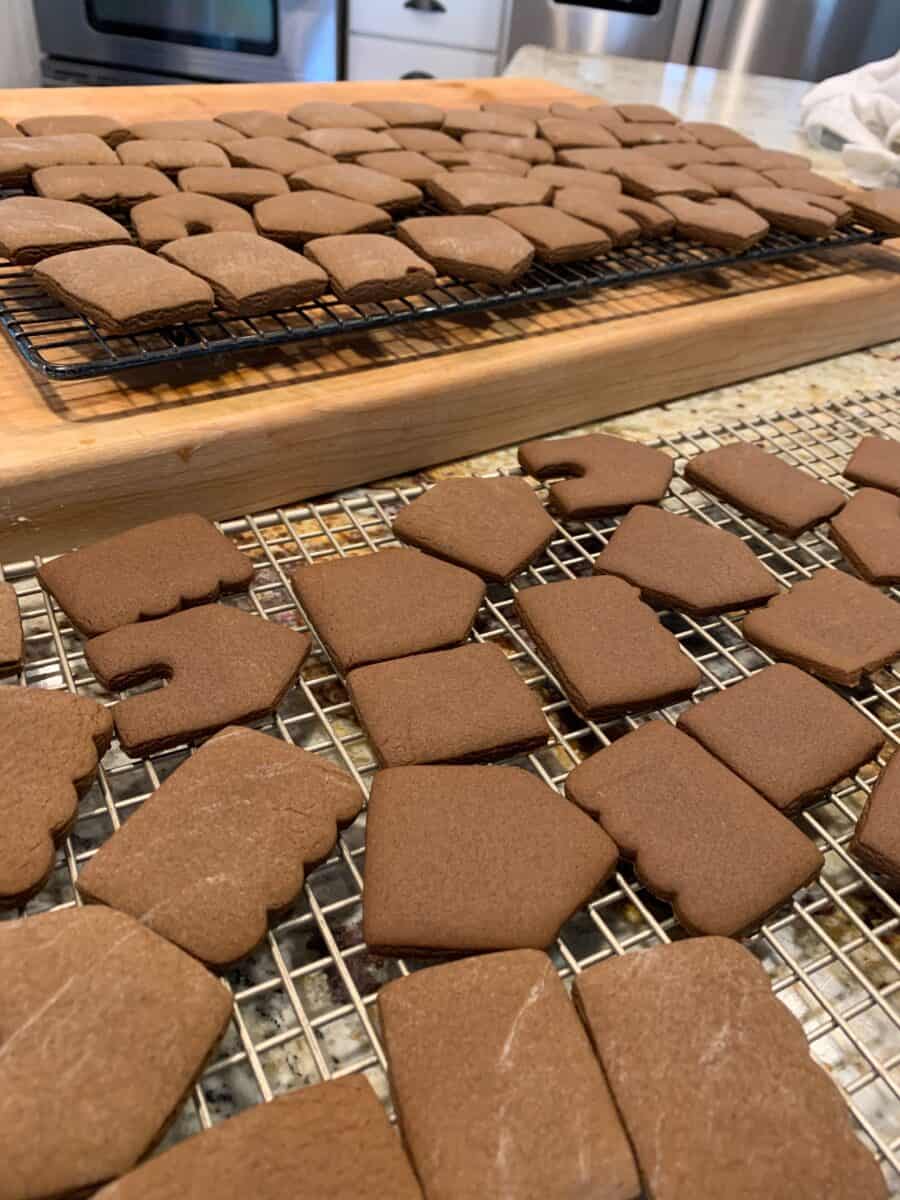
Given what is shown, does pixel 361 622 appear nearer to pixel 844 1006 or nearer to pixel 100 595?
pixel 100 595

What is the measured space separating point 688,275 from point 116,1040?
132 cm

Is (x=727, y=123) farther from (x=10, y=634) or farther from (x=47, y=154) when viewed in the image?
(x=10, y=634)

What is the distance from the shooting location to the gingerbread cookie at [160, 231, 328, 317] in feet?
3.49

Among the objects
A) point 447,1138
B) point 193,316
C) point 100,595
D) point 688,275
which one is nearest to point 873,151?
point 688,275

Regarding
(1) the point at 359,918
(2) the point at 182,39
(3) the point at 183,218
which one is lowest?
(1) the point at 359,918

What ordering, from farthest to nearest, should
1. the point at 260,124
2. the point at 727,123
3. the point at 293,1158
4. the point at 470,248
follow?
the point at 727,123, the point at 260,124, the point at 470,248, the point at 293,1158

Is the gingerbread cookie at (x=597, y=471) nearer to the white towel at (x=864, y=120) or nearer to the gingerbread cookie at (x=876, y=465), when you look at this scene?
the gingerbread cookie at (x=876, y=465)

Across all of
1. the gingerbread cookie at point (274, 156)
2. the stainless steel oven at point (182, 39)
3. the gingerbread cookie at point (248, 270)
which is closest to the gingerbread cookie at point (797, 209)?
the gingerbread cookie at point (274, 156)

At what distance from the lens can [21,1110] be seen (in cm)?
54

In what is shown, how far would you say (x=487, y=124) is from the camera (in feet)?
5.65

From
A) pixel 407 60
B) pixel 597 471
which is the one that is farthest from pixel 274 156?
pixel 407 60

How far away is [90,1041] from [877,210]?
1.58m

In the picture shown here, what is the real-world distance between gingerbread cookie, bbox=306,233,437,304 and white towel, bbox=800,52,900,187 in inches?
51.1

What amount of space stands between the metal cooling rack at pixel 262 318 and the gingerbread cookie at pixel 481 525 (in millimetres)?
231
